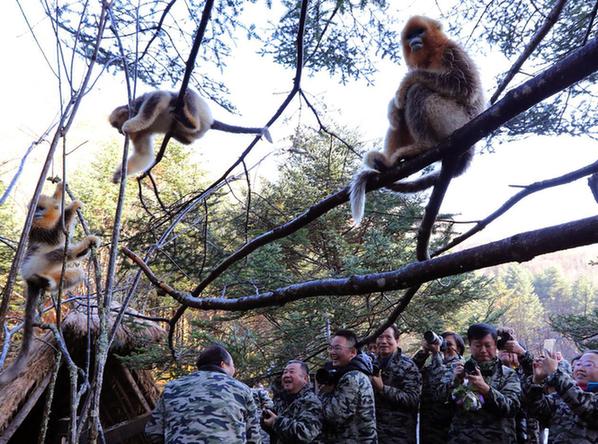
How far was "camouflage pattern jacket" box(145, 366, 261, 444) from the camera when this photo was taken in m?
3.02

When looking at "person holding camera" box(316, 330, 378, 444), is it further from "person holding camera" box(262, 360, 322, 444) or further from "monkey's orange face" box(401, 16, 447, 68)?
"monkey's orange face" box(401, 16, 447, 68)

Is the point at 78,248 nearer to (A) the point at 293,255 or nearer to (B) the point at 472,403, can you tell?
(B) the point at 472,403


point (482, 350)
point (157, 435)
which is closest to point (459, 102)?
point (482, 350)

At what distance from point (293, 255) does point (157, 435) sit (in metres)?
8.56

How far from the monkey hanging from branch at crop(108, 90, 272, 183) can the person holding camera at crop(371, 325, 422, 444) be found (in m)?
2.56

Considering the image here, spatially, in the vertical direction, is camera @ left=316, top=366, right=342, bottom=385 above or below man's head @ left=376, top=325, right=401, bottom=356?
below

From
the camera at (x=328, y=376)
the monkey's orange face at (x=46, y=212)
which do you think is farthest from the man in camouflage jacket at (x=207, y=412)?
the monkey's orange face at (x=46, y=212)

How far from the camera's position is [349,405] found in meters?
3.59

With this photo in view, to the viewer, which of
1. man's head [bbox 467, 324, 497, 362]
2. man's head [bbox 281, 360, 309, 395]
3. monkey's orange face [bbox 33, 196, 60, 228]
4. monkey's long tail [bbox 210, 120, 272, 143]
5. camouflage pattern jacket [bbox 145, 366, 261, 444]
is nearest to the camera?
monkey's long tail [bbox 210, 120, 272, 143]

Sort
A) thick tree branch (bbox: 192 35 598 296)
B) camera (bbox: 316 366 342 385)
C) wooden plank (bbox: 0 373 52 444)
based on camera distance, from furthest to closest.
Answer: wooden plank (bbox: 0 373 52 444), camera (bbox: 316 366 342 385), thick tree branch (bbox: 192 35 598 296)

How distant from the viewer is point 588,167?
70.8 inches

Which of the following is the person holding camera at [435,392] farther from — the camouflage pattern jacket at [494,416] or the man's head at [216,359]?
the man's head at [216,359]

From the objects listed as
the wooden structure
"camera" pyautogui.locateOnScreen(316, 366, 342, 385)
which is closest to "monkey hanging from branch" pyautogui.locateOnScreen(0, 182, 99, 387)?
the wooden structure

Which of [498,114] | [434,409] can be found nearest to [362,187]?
[498,114]
